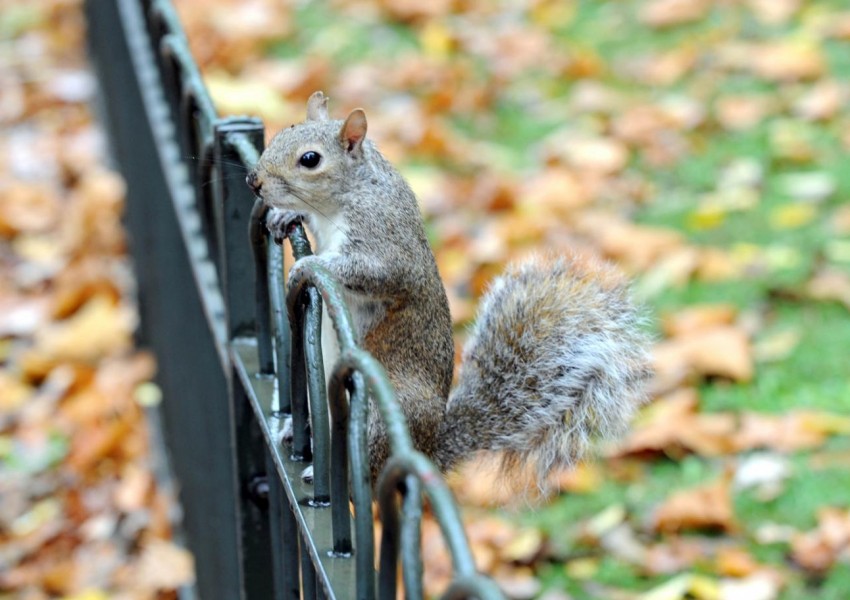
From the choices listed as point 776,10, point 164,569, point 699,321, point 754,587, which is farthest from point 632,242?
point 776,10

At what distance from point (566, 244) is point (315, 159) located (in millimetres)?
1863

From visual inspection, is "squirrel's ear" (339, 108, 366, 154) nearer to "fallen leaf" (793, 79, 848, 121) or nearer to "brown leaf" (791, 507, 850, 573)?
"brown leaf" (791, 507, 850, 573)

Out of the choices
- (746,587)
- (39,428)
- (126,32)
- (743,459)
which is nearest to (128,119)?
(126,32)

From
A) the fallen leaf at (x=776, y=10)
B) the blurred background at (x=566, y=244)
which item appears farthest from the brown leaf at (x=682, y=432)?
the fallen leaf at (x=776, y=10)

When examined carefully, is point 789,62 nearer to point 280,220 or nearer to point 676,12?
point 676,12

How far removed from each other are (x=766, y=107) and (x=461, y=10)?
63.4 inches

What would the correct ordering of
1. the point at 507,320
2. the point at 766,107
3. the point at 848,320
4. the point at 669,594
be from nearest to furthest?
the point at 507,320 < the point at 669,594 < the point at 848,320 < the point at 766,107

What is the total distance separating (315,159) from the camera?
5.69ft

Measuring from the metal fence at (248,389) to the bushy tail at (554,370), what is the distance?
8.5 inches

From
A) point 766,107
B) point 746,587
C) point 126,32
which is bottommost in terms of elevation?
point 746,587

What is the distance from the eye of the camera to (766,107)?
4332mm

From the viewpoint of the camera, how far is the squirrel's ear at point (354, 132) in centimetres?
170

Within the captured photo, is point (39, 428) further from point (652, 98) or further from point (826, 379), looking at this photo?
point (652, 98)

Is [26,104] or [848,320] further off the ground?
[26,104]
